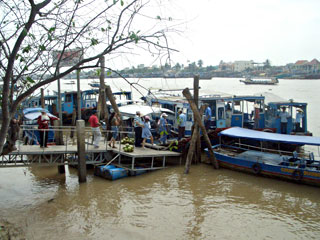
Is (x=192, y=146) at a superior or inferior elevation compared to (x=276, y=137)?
inferior

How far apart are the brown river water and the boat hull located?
9.6 inches

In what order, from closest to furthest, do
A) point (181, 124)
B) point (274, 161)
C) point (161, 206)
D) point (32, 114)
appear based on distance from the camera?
1. point (161, 206)
2. point (274, 161)
3. point (181, 124)
4. point (32, 114)

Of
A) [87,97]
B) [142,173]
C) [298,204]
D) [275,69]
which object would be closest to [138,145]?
[142,173]

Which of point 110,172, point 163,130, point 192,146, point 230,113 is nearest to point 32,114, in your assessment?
point 163,130

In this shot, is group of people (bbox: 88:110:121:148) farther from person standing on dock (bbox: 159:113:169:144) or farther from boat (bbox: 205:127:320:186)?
boat (bbox: 205:127:320:186)

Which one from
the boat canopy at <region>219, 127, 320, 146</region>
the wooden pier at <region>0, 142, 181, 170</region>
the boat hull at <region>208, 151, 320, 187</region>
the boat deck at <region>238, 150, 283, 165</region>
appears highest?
the boat canopy at <region>219, 127, 320, 146</region>

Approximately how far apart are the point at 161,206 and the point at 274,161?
18.2 feet

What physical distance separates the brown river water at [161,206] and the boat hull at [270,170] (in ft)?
0.80

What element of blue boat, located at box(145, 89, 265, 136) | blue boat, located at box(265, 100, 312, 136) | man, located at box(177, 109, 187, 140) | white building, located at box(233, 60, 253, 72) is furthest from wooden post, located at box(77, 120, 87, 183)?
white building, located at box(233, 60, 253, 72)

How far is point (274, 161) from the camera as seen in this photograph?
45.8ft

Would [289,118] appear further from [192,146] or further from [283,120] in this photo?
[192,146]

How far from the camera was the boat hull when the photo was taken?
40.9ft

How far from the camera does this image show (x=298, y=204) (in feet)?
37.3

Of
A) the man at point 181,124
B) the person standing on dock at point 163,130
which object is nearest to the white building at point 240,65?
the man at point 181,124
